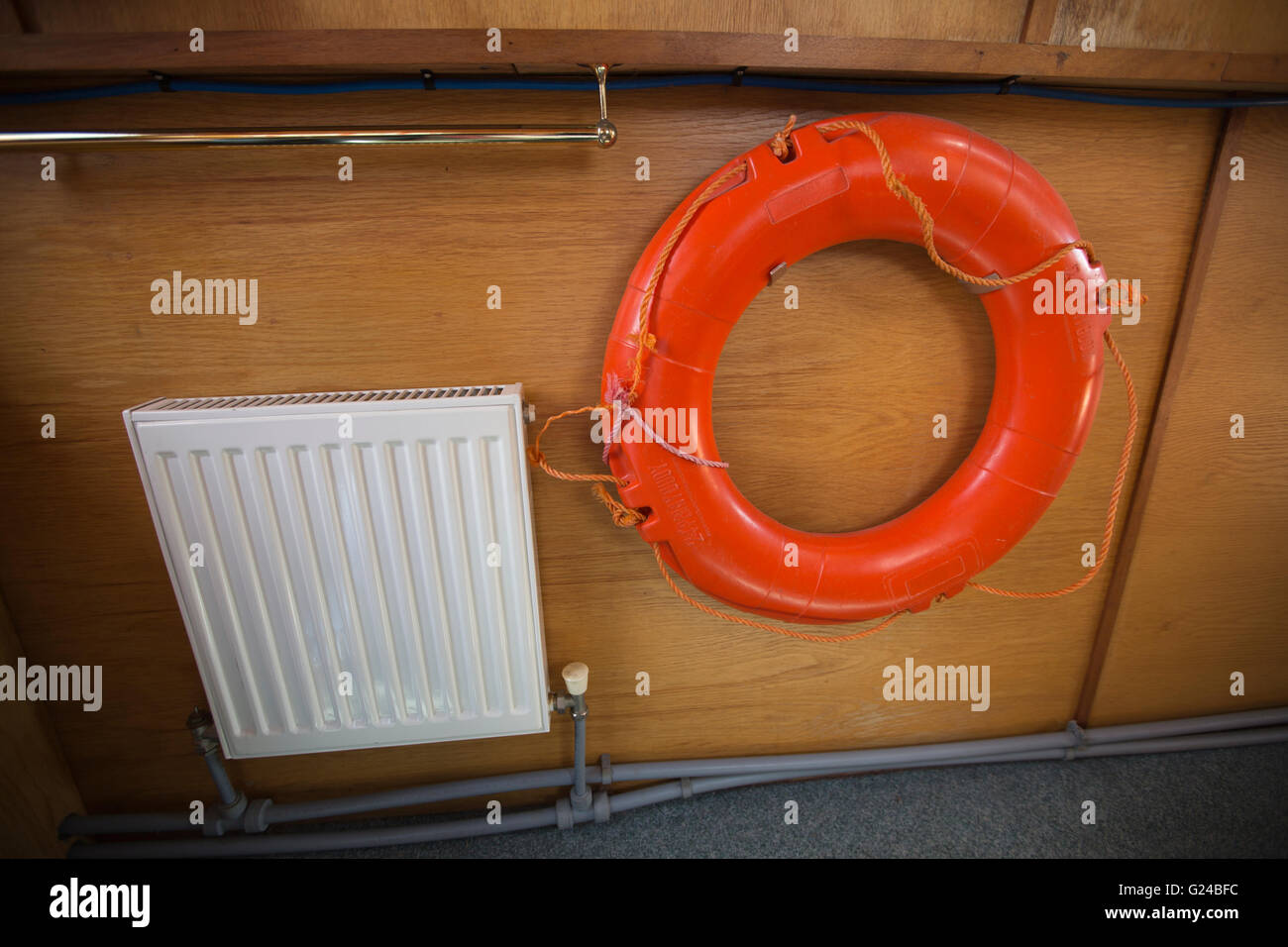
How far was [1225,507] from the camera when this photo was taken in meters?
1.23

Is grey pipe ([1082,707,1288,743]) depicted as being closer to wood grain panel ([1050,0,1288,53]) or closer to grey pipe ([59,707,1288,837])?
grey pipe ([59,707,1288,837])

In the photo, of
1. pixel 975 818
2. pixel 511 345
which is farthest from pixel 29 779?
pixel 975 818

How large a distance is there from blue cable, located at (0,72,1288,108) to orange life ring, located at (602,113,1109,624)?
0.11 m

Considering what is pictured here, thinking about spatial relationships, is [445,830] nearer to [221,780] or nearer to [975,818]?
[221,780]

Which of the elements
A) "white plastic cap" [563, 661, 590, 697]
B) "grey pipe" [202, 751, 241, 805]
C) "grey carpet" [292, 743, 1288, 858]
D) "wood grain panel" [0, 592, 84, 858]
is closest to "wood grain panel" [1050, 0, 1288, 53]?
"white plastic cap" [563, 661, 590, 697]

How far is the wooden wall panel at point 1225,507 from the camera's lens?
41.9 inches

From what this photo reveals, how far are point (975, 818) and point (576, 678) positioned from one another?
90 cm

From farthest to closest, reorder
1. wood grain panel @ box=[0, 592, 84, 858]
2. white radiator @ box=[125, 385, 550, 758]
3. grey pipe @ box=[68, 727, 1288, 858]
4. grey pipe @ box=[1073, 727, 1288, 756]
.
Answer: grey pipe @ box=[1073, 727, 1288, 756], grey pipe @ box=[68, 727, 1288, 858], wood grain panel @ box=[0, 592, 84, 858], white radiator @ box=[125, 385, 550, 758]

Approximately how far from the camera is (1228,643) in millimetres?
1358

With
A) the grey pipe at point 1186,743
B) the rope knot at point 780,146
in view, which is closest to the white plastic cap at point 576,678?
the rope knot at point 780,146

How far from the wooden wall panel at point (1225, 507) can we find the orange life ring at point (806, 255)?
1.35 feet

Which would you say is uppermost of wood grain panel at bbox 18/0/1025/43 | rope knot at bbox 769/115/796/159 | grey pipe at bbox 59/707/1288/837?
wood grain panel at bbox 18/0/1025/43

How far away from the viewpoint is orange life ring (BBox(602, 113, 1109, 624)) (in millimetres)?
835
